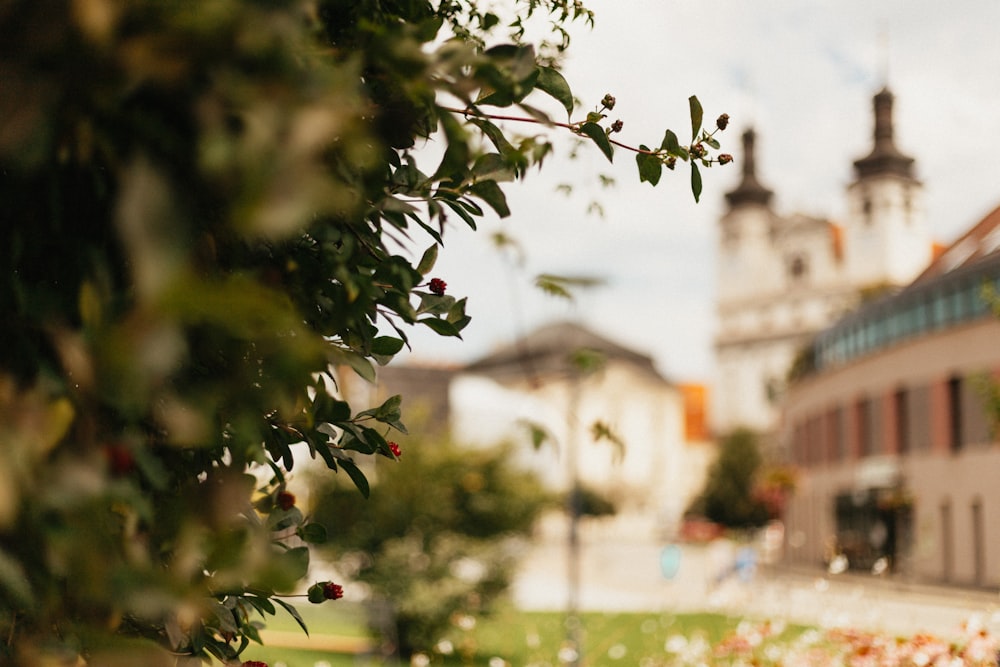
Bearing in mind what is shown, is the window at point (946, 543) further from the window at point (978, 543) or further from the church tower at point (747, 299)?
the church tower at point (747, 299)

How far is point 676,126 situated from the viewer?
2.44m

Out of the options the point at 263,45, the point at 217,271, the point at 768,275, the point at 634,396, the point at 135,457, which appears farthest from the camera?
the point at 768,275

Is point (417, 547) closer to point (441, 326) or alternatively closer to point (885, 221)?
point (441, 326)

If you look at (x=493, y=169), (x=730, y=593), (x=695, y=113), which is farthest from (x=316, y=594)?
(x=730, y=593)

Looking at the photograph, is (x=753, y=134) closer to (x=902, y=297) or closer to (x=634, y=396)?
(x=634, y=396)

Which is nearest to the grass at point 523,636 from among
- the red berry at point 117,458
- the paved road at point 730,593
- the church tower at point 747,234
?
the paved road at point 730,593

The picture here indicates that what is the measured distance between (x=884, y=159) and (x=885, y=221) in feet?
18.8

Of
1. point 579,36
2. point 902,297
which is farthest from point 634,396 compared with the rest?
point 579,36

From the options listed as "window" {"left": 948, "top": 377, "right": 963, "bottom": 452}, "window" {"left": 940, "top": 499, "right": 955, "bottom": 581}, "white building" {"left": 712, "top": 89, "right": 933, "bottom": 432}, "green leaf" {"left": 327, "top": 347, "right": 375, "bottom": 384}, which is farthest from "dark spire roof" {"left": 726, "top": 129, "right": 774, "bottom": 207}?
"green leaf" {"left": 327, "top": 347, "right": 375, "bottom": 384}

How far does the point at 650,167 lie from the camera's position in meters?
2.31

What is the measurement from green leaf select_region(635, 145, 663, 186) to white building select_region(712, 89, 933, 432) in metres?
93.6

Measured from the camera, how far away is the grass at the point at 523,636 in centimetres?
1569

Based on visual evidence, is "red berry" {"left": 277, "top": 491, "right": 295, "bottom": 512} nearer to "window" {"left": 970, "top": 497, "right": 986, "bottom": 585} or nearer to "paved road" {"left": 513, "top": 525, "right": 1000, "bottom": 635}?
"paved road" {"left": 513, "top": 525, "right": 1000, "bottom": 635}

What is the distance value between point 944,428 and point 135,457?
37719mm
